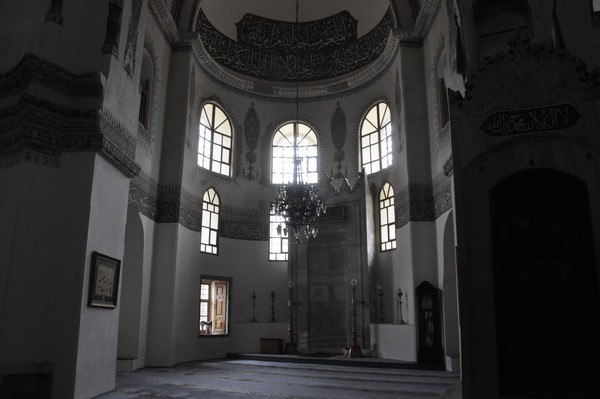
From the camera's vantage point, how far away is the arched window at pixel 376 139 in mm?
12867

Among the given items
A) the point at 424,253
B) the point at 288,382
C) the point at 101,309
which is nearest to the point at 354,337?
the point at 424,253

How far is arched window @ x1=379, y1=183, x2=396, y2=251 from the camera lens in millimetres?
12304

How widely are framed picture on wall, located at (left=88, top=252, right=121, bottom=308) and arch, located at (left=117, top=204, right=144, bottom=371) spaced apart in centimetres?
287

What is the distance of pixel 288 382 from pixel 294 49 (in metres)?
10.2

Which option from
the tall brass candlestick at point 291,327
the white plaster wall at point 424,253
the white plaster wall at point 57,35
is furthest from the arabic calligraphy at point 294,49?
the white plaster wall at point 57,35

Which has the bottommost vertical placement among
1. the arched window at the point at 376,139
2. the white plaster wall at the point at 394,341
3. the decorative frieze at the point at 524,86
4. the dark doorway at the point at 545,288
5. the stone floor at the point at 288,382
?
the stone floor at the point at 288,382

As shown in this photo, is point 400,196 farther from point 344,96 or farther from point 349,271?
point 344,96

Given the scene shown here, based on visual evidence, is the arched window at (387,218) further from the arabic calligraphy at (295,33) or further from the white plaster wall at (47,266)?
the white plaster wall at (47,266)

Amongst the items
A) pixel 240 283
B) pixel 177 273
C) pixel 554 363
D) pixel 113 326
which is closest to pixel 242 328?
pixel 240 283

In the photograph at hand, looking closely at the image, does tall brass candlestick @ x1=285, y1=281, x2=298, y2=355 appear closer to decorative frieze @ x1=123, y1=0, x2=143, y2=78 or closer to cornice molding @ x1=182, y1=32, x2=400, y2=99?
cornice molding @ x1=182, y1=32, x2=400, y2=99

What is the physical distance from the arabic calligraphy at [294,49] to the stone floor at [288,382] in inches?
323

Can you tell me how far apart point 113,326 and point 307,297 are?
6761 mm

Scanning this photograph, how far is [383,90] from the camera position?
514 inches

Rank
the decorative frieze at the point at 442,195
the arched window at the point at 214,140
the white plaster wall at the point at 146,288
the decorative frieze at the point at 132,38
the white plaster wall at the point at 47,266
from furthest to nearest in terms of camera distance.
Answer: the arched window at the point at 214,140
the white plaster wall at the point at 146,288
the decorative frieze at the point at 442,195
the decorative frieze at the point at 132,38
the white plaster wall at the point at 47,266
